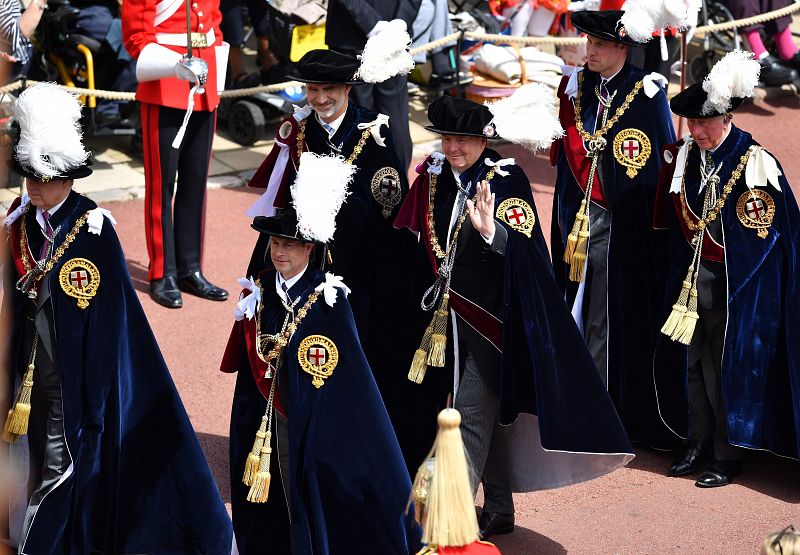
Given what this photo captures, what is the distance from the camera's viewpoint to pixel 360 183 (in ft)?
21.4

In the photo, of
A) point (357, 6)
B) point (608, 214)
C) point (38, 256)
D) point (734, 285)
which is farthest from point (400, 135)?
point (38, 256)

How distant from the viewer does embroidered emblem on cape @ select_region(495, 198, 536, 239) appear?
228 inches

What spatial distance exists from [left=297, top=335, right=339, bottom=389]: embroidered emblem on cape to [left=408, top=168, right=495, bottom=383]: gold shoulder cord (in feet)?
2.71

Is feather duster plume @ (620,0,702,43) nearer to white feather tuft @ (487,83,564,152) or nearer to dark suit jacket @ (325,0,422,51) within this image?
white feather tuft @ (487,83,564,152)

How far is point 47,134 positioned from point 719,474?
3.57 m

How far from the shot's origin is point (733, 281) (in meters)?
6.46

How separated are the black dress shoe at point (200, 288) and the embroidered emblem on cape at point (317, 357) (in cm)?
358

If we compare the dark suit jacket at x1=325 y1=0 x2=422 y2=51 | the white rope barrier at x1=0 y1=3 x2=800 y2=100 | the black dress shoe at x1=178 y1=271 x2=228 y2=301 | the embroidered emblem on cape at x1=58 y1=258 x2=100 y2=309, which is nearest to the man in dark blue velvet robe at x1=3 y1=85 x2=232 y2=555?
the embroidered emblem on cape at x1=58 y1=258 x2=100 y2=309

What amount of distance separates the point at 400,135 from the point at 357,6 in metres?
1.03

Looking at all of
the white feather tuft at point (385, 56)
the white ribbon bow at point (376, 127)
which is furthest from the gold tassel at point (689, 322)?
the white feather tuft at point (385, 56)

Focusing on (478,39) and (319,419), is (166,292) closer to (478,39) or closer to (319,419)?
(319,419)

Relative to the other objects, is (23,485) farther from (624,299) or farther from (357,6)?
(357,6)

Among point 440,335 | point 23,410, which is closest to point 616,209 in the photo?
point 440,335

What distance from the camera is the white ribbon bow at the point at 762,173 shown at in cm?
630
